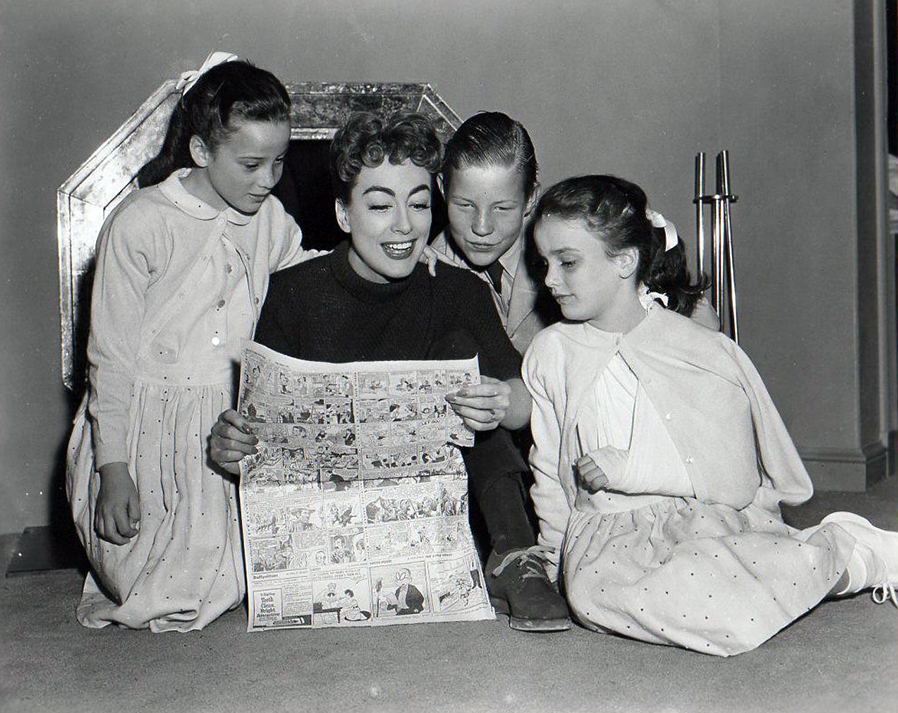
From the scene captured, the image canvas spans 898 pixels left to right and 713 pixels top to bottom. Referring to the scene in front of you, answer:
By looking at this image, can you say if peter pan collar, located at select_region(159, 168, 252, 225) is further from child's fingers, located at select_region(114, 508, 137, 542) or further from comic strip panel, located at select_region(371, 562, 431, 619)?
comic strip panel, located at select_region(371, 562, 431, 619)

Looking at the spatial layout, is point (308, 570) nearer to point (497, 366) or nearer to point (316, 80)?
point (497, 366)

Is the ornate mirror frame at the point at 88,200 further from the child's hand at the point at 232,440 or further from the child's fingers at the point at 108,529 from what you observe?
the child's hand at the point at 232,440

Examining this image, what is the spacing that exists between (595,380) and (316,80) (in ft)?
4.28

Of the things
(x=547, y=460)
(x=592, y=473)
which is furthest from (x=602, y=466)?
(x=547, y=460)

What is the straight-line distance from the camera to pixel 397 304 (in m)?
1.66

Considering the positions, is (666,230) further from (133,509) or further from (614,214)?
(133,509)

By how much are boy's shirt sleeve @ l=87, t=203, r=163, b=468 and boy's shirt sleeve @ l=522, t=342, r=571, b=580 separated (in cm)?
69

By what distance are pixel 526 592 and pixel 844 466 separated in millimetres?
1425


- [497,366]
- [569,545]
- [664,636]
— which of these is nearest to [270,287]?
[497,366]

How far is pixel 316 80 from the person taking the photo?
2.39 meters

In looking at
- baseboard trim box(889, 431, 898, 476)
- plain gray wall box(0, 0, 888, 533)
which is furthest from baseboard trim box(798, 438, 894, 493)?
baseboard trim box(889, 431, 898, 476)

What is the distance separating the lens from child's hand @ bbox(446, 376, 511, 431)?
4.58 ft

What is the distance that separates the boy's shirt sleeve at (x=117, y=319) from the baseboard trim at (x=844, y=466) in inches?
71.8

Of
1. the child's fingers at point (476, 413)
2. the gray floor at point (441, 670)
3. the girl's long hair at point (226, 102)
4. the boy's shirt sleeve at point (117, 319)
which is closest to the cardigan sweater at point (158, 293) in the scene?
the boy's shirt sleeve at point (117, 319)
